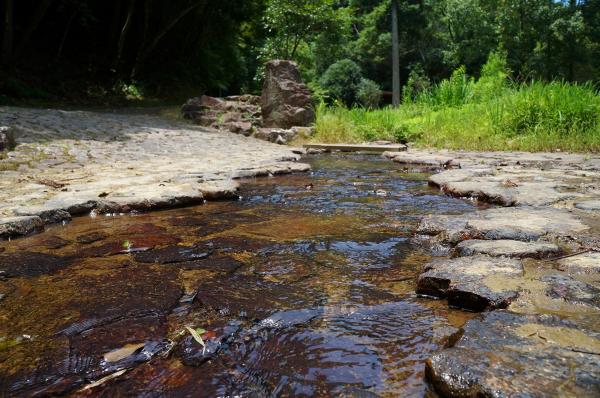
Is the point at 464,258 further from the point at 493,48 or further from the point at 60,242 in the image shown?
the point at 493,48

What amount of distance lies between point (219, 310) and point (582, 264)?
4.54ft

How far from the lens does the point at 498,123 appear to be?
7629 millimetres

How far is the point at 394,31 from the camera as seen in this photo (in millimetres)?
20984

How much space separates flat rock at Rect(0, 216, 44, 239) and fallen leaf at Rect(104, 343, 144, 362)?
64.1 inches

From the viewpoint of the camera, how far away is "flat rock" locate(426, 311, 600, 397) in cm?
106

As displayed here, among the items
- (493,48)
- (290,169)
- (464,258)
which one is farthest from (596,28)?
(464,258)

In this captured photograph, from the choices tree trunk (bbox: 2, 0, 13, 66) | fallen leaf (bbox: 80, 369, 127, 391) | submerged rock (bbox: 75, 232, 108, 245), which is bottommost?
submerged rock (bbox: 75, 232, 108, 245)

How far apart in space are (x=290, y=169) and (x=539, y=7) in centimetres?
2175

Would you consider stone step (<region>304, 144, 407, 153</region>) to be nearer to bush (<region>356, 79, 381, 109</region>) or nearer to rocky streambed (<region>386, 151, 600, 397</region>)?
rocky streambed (<region>386, 151, 600, 397</region>)

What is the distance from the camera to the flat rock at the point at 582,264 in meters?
1.75

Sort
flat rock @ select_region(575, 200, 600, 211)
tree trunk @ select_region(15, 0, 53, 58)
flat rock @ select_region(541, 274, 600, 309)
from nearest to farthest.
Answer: flat rock @ select_region(541, 274, 600, 309)
flat rock @ select_region(575, 200, 600, 211)
tree trunk @ select_region(15, 0, 53, 58)

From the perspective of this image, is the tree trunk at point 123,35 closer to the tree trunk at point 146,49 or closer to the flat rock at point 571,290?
the tree trunk at point 146,49

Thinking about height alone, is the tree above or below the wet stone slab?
above

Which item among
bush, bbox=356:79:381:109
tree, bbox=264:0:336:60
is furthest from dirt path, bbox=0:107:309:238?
bush, bbox=356:79:381:109
